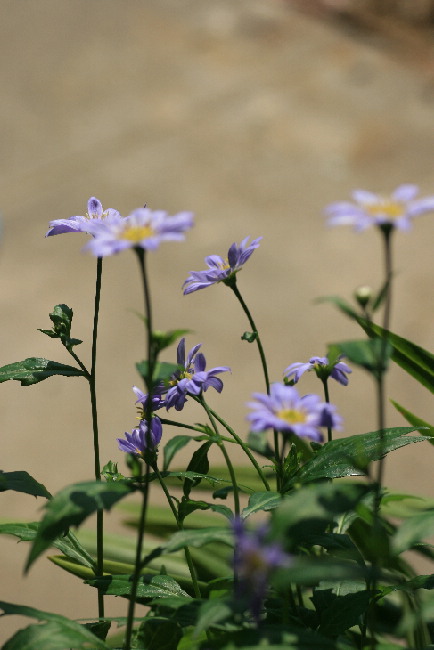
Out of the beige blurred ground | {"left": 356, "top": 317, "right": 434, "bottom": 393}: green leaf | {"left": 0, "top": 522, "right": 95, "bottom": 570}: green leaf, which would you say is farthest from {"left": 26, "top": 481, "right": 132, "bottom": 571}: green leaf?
the beige blurred ground

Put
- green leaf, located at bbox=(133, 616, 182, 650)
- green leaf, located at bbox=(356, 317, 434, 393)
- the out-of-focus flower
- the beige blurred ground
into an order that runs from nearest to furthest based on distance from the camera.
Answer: the out-of-focus flower → green leaf, located at bbox=(133, 616, 182, 650) → green leaf, located at bbox=(356, 317, 434, 393) → the beige blurred ground

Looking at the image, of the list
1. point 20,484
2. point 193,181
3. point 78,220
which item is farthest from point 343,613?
point 193,181

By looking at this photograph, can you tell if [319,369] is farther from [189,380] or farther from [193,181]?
[193,181]

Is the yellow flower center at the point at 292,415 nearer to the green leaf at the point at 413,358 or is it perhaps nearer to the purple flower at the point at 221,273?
the purple flower at the point at 221,273

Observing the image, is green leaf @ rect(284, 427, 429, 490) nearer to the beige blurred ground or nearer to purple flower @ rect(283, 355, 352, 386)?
purple flower @ rect(283, 355, 352, 386)

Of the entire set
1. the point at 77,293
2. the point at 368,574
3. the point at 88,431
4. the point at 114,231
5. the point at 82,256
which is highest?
the point at 82,256

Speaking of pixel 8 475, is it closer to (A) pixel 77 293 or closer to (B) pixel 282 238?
(A) pixel 77 293

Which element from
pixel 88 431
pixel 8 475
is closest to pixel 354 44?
pixel 88 431
